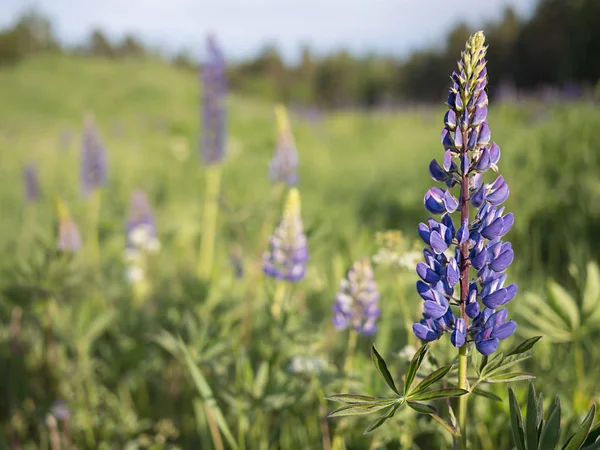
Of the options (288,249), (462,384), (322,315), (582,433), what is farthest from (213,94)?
(582,433)

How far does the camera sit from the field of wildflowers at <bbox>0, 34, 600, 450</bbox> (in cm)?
83

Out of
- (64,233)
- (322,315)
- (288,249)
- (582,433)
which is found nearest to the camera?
(582,433)

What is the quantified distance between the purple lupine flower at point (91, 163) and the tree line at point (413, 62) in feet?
3.03

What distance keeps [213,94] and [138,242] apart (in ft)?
3.13

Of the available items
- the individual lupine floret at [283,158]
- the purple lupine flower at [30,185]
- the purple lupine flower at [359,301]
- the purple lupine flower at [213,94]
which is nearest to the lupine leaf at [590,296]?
the purple lupine flower at [359,301]

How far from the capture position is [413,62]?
38.8 metres

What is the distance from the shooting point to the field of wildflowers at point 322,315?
2.72 feet

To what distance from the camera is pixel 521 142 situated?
4957 mm

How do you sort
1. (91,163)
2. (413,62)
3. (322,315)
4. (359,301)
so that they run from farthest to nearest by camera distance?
(413,62) < (91,163) < (322,315) < (359,301)

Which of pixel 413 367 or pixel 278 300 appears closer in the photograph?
pixel 413 367

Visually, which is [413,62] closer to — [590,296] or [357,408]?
[590,296]

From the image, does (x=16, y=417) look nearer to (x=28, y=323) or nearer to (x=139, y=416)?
(x=139, y=416)

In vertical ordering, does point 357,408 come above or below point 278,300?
above

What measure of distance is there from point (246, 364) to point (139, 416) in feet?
2.66
